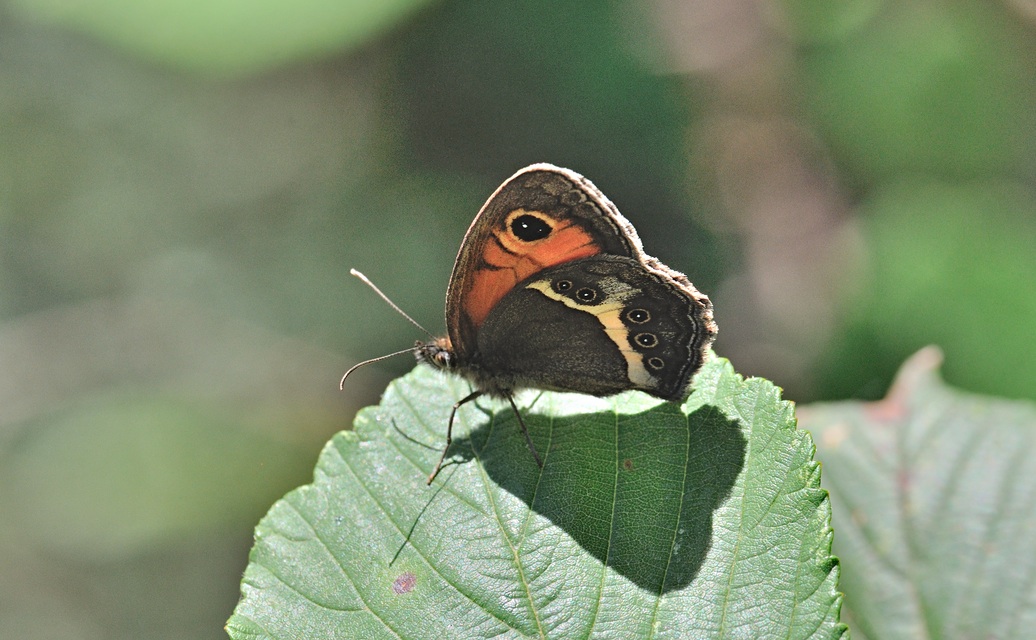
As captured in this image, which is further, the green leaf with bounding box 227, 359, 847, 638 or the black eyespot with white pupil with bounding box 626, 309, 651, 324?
the black eyespot with white pupil with bounding box 626, 309, 651, 324

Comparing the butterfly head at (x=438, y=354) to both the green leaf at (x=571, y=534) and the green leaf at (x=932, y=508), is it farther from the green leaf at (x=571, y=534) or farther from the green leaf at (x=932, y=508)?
the green leaf at (x=932, y=508)

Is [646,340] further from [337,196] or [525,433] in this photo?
[337,196]

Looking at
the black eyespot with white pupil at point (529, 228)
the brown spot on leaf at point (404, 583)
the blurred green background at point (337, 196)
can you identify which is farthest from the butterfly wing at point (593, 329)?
the blurred green background at point (337, 196)

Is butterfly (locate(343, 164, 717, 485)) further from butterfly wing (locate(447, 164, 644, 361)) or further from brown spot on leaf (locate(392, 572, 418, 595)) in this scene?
brown spot on leaf (locate(392, 572, 418, 595))

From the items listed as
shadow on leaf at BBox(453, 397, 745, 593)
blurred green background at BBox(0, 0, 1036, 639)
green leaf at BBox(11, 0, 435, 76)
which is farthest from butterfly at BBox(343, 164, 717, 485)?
green leaf at BBox(11, 0, 435, 76)

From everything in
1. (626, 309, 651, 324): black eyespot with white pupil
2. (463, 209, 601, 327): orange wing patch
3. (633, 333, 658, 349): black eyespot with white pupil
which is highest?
(463, 209, 601, 327): orange wing patch

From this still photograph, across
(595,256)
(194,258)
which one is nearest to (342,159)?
(194,258)

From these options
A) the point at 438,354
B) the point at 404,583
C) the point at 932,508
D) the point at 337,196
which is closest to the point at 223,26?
the point at 337,196
